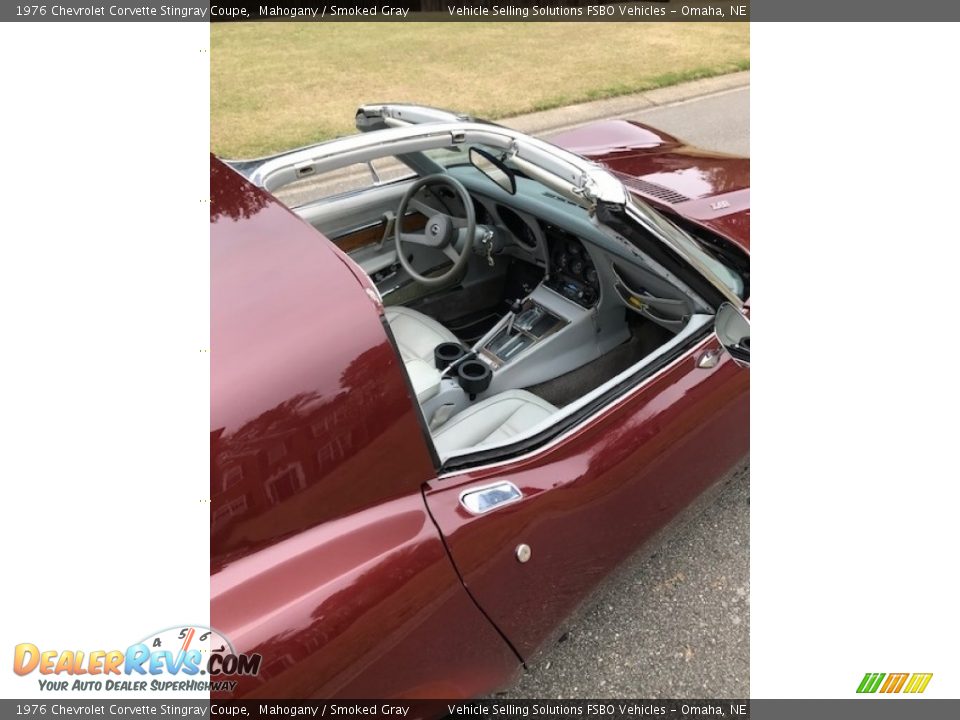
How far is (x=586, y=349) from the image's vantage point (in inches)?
123

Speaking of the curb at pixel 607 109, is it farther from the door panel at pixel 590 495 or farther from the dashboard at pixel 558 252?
the door panel at pixel 590 495

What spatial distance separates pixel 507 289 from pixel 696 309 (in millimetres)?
1294

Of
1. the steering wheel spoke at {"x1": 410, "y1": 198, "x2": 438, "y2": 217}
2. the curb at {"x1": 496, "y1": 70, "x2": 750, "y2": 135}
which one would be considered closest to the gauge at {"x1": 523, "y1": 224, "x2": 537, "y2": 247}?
the steering wheel spoke at {"x1": 410, "y1": 198, "x2": 438, "y2": 217}

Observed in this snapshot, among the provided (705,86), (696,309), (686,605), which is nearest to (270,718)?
(686,605)

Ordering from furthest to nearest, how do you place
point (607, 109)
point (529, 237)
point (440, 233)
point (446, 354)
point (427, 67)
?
point (427, 67), point (607, 109), point (529, 237), point (440, 233), point (446, 354)

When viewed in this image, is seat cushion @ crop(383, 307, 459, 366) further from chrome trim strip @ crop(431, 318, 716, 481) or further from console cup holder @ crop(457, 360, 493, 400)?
chrome trim strip @ crop(431, 318, 716, 481)

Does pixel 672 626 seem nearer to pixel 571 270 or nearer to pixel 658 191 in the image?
pixel 571 270

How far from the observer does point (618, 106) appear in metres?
7.69

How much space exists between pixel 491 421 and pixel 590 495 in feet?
1.90

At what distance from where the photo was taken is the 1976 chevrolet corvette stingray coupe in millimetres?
1472

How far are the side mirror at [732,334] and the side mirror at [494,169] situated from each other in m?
0.94

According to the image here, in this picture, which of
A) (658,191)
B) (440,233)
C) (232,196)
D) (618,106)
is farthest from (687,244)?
(618,106)

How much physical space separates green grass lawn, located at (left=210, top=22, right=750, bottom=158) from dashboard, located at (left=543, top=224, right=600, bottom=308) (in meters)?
3.90

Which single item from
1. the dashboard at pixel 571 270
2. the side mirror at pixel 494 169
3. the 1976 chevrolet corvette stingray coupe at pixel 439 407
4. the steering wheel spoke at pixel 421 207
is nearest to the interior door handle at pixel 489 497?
the 1976 chevrolet corvette stingray coupe at pixel 439 407
